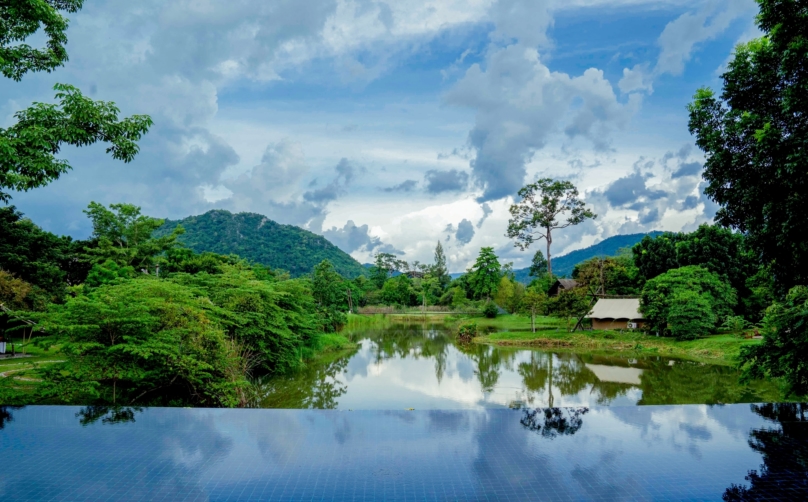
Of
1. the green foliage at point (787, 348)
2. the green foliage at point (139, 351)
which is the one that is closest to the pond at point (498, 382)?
the green foliage at point (139, 351)

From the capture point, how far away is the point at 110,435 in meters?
4.68

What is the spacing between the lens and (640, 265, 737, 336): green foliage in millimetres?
16938

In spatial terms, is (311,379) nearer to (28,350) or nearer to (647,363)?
(28,350)

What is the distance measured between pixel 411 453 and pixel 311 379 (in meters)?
7.65

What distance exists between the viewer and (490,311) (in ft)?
100

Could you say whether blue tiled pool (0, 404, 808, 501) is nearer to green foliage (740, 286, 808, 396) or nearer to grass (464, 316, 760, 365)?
green foliage (740, 286, 808, 396)

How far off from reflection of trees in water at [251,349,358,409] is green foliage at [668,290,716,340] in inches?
464

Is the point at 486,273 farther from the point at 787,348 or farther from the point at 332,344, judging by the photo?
the point at 787,348

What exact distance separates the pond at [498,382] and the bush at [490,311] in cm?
1364

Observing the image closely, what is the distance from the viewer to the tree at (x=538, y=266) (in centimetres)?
4511

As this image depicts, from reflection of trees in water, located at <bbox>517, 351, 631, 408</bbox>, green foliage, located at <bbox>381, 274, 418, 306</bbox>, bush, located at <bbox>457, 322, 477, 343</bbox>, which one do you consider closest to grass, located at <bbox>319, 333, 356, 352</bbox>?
bush, located at <bbox>457, 322, 477, 343</bbox>

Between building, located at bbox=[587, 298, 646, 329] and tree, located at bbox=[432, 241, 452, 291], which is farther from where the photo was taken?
tree, located at bbox=[432, 241, 452, 291]

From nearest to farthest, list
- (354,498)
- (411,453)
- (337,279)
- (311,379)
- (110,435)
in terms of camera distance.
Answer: (354,498), (411,453), (110,435), (311,379), (337,279)

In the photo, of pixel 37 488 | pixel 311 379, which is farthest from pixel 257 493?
pixel 311 379
